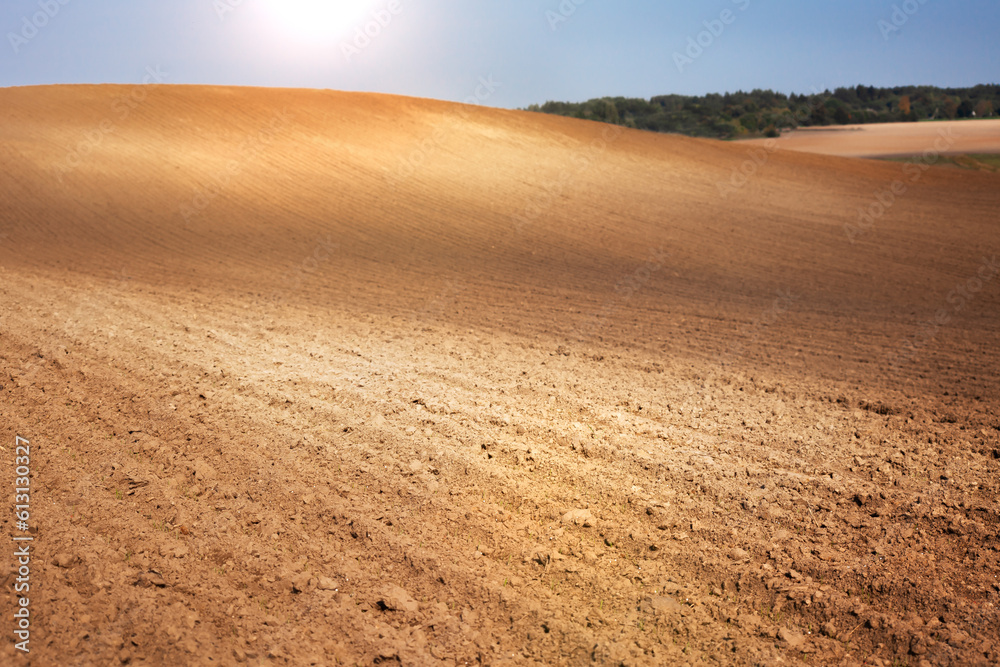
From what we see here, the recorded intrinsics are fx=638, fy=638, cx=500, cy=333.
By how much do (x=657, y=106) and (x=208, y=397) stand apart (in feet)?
245

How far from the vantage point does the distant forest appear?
170 feet

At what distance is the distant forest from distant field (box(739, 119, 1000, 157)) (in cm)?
456

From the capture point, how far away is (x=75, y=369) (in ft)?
21.0

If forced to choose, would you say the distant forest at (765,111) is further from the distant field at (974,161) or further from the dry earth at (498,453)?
the dry earth at (498,453)

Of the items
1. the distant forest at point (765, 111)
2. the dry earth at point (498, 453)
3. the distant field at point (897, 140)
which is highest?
the distant forest at point (765, 111)

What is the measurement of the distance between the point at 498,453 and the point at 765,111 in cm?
6179

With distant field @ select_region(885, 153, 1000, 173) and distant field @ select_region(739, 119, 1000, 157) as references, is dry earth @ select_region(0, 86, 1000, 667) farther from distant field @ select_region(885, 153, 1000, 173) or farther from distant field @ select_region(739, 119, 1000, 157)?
distant field @ select_region(739, 119, 1000, 157)

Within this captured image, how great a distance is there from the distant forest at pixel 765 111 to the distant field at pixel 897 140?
4.56m

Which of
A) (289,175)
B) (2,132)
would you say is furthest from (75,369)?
(2,132)

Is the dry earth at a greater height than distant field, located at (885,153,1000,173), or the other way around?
distant field, located at (885,153,1000,173)

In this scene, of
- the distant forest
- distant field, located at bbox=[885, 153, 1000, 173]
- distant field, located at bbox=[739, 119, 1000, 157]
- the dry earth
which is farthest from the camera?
the distant forest

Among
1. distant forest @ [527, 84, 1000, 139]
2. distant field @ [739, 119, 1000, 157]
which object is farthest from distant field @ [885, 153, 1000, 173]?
distant forest @ [527, 84, 1000, 139]

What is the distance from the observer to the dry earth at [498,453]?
345 centimetres

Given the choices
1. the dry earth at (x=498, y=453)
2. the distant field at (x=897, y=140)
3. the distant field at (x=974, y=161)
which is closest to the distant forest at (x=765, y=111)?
the distant field at (x=897, y=140)
